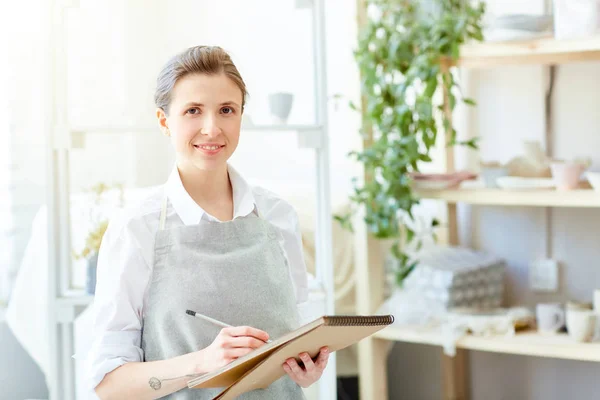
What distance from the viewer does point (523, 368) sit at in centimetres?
282

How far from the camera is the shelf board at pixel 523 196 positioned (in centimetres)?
219

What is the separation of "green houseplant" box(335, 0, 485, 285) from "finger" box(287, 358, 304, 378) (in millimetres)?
1268

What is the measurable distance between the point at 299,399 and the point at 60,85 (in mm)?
1164

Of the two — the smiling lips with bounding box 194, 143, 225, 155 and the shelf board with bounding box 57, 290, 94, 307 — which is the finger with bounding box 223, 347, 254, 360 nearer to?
the smiling lips with bounding box 194, 143, 225, 155

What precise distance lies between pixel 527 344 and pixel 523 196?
43 centimetres

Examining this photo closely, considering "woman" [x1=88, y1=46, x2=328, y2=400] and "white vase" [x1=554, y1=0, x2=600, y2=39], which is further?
"white vase" [x1=554, y1=0, x2=600, y2=39]

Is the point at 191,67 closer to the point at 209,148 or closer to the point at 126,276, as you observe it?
the point at 209,148

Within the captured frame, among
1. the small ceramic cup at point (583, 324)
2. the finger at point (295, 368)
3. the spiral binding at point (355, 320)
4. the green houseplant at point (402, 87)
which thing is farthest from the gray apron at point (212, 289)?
the small ceramic cup at point (583, 324)

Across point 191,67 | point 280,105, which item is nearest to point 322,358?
point 191,67

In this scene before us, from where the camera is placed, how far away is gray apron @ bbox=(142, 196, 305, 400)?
3.94 ft

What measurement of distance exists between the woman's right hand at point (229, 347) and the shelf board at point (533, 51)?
1.45 m

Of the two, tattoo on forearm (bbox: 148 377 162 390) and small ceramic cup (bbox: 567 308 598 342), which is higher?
tattoo on forearm (bbox: 148 377 162 390)

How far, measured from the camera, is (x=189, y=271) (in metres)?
1.24

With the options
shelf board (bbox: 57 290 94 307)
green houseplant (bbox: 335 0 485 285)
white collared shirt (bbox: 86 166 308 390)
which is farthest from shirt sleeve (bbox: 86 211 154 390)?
green houseplant (bbox: 335 0 485 285)
